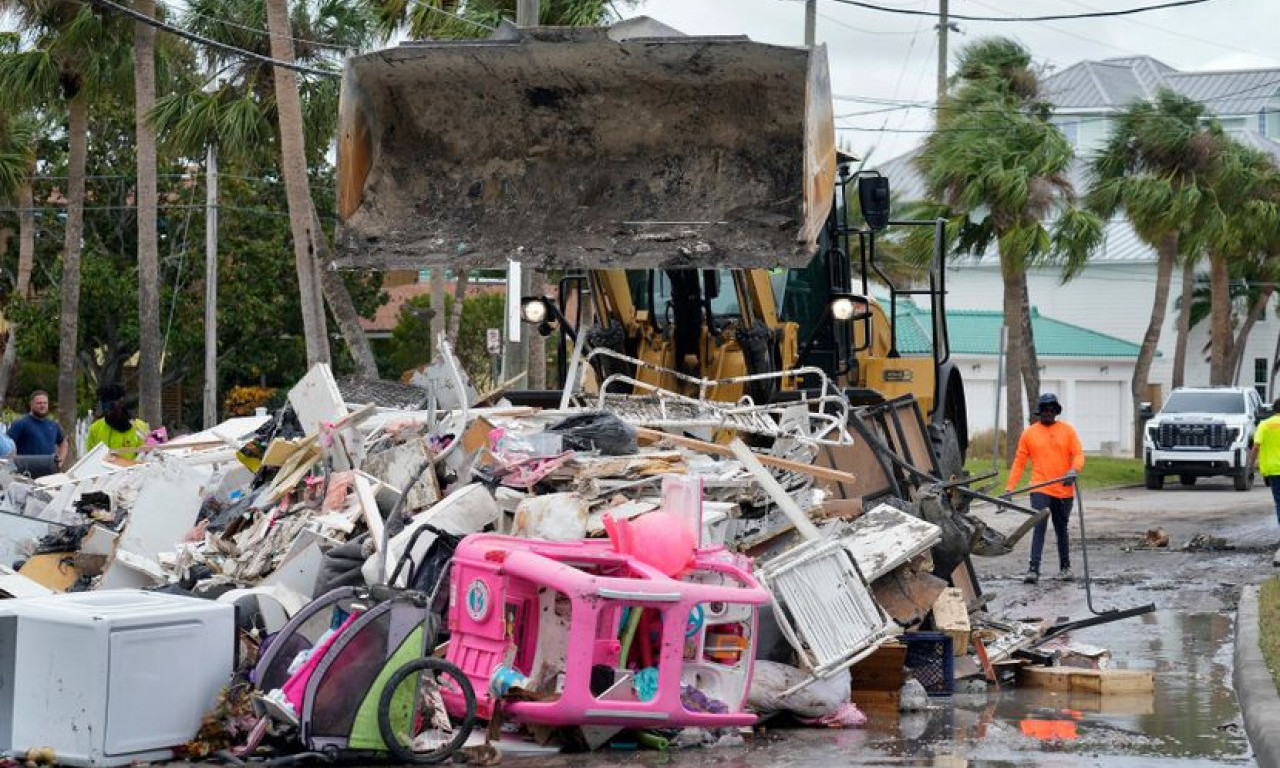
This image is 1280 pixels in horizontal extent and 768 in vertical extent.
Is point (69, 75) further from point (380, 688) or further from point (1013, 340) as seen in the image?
point (380, 688)

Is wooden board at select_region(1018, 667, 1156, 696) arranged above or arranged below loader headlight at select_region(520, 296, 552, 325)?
→ below

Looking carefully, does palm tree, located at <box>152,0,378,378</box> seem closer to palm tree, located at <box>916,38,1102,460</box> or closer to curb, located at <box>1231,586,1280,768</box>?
palm tree, located at <box>916,38,1102,460</box>

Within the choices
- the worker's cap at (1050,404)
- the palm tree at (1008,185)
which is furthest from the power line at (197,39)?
the palm tree at (1008,185)

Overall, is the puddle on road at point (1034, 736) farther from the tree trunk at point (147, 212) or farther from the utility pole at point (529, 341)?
the tree trunk at point (147, 212)

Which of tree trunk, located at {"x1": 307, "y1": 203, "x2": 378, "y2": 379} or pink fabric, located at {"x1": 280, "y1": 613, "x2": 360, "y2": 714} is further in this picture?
tree trunk, located at {"x1": 307, "y1": 203, "x2": 378, "y2": 379}

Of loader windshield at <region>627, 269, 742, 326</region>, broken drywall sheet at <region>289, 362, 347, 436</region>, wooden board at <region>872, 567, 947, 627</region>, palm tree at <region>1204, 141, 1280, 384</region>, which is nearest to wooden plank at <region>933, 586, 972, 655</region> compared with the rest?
wooden board at <region>872, 567, 947, 627</region>

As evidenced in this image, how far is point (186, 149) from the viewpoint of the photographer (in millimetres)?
26344

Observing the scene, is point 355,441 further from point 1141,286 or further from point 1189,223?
point 1141,286

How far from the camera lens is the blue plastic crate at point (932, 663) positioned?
10.3 metres

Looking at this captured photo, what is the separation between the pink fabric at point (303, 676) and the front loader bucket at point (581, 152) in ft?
12.7

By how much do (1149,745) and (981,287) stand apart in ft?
190

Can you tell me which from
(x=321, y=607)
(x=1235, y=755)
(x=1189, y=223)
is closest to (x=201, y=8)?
(x=321, y=607)

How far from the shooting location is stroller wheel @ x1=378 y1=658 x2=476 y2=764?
7934mm

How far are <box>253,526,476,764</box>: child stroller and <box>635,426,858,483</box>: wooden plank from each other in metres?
2.81
